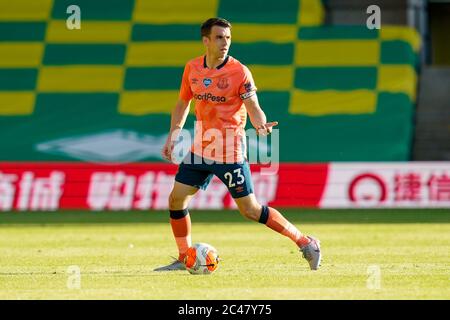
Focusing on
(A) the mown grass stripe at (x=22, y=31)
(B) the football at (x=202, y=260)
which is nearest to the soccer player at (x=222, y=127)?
(B) the football at (x=202, y=260)

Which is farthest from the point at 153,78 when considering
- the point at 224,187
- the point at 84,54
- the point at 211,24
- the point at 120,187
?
the point at 211,24

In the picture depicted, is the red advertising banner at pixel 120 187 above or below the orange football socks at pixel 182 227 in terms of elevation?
above

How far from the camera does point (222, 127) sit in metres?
11.8

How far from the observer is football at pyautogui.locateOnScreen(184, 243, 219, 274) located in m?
11.9

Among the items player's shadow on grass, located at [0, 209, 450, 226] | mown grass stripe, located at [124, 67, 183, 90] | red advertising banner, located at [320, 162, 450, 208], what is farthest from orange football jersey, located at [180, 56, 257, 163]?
mown grass stripe, located at [124, 67, 183, 90]

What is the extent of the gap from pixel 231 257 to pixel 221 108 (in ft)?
9.18

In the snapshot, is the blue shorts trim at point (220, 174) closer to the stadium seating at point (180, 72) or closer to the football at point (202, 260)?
the football at point (202, 260)

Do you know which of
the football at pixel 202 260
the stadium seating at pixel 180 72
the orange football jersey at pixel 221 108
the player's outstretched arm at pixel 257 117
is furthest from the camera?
the stadium seating at pixel 180 72

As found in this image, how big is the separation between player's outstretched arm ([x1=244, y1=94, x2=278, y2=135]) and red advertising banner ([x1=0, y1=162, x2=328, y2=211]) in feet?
39.8

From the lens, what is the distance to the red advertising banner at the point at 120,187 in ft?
77.9

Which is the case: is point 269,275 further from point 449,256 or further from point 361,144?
point 361,144

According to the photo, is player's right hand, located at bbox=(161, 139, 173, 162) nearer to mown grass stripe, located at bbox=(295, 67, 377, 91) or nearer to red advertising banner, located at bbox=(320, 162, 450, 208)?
red advertising banner, located at bbox=(320, 162, 450, 208)

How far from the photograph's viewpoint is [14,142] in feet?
92.8

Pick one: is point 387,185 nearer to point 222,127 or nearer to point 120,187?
point 120,187
